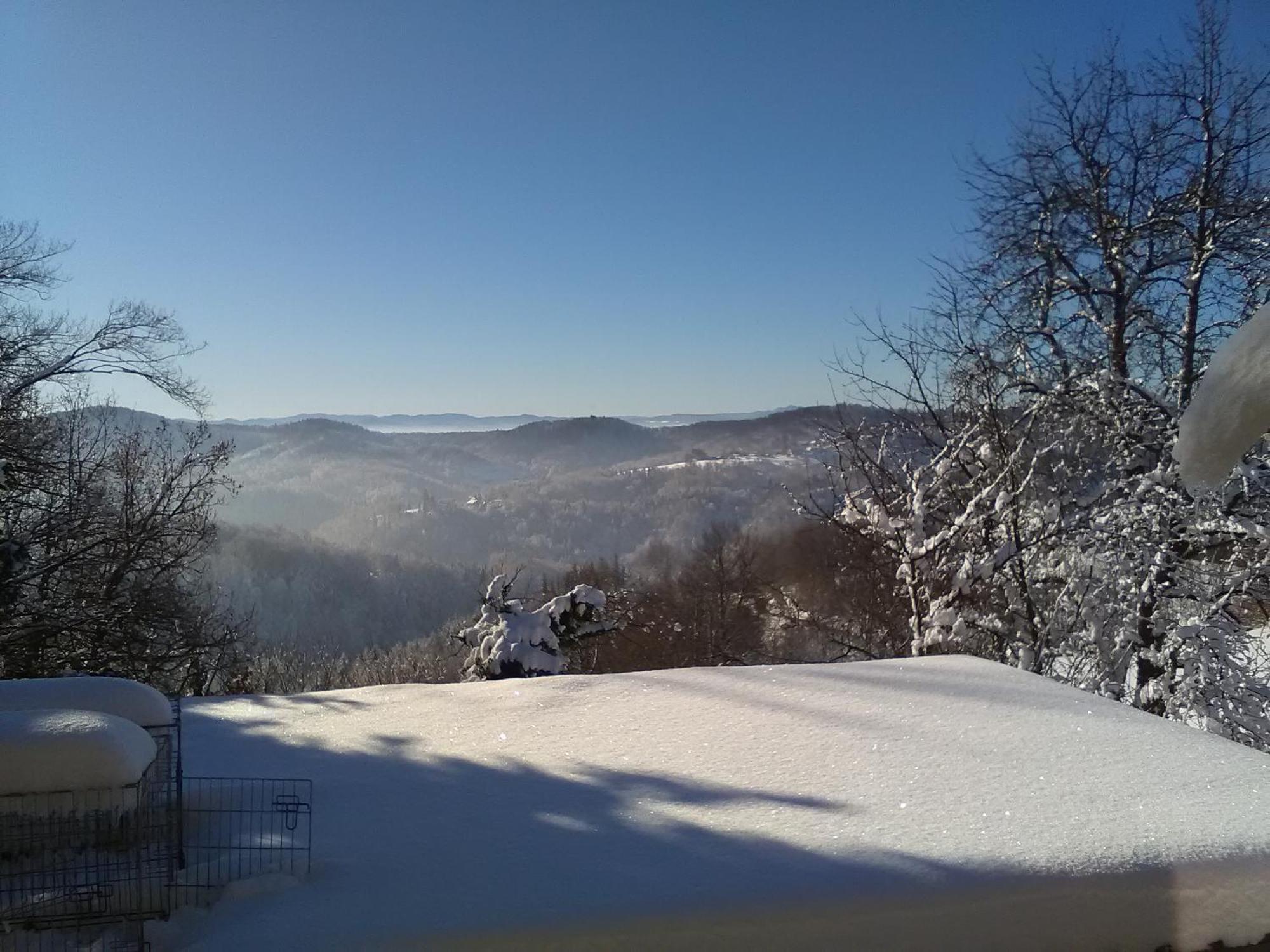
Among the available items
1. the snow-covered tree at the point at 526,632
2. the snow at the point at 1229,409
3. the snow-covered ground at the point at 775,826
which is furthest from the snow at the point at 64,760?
the snow-covered tree at the point at 526,632

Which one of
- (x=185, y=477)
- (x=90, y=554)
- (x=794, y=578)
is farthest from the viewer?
(x=794, y=578)

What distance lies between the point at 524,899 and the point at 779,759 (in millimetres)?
1479

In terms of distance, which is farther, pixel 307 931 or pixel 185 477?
pixel 185 477

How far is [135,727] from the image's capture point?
284cm

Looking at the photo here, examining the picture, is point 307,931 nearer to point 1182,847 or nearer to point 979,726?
point 1182,847

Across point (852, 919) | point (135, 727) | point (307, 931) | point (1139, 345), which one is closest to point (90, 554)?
point (135, 727)

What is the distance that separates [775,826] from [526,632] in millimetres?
6279

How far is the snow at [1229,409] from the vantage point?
157cm

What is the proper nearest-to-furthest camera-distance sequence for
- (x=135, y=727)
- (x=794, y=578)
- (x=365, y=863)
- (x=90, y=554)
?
(x=365, y=863) < (x=135, y=727) < (x=90, y=554) < (x=794, y=578)

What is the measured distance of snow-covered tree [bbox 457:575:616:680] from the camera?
8602mm

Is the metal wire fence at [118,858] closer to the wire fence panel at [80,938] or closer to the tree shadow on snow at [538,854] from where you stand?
the wire fence panel at [80,938]

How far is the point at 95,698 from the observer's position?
11.7ft

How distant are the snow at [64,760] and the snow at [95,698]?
0.90 m

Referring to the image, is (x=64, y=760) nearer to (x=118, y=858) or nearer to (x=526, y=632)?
(x=118, y=858)
